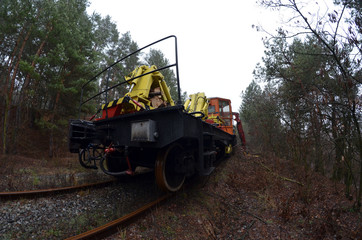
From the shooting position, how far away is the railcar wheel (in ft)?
11.7

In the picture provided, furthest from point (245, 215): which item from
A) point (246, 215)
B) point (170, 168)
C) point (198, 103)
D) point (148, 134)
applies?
point (198, 103)

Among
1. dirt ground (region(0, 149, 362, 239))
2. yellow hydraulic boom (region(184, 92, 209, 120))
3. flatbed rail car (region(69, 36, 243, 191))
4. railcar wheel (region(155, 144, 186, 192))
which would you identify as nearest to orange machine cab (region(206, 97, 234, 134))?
yellow hydraulic boom (region(184, 92, 209, 120))

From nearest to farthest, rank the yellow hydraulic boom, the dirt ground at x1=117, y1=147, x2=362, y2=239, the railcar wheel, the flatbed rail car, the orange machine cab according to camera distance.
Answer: the dirt ground at x1=117, y1=147, x2=362, y2=239 → the flatbed rail car → the railcar wheel → the yellow hydraulic boom → the orange machine cab

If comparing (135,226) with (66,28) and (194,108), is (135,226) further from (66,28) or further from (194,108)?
(66,28)

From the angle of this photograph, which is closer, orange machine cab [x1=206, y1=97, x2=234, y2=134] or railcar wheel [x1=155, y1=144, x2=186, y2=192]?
railcar wheel [x1=155, y1=144, x2=186, y2=192]

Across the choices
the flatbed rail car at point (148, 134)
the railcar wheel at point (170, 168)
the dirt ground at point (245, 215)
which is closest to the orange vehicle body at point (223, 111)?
the dirt ground at point (245, 215)

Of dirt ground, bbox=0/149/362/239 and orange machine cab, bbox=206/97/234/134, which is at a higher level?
orange machine cab, bbox=206/97/234/134

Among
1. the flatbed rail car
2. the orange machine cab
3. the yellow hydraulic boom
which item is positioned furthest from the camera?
the orange machine cab

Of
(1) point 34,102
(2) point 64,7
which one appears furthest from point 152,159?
(1) point 34,102

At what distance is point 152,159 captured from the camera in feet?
14.7

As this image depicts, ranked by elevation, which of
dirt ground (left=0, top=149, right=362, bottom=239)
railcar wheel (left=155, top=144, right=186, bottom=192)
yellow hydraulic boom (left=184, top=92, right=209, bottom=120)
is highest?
yellow hydraulic boom (left=184, top=92, right=209, bottom=120)

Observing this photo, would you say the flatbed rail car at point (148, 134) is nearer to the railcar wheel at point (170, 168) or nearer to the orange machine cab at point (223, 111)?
the railcar wheel at point (170, 168)

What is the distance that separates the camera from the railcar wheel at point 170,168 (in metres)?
3.57

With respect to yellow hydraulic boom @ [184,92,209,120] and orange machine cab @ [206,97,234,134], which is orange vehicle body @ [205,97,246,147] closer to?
orange machine cab @ [206,97,234,134]
